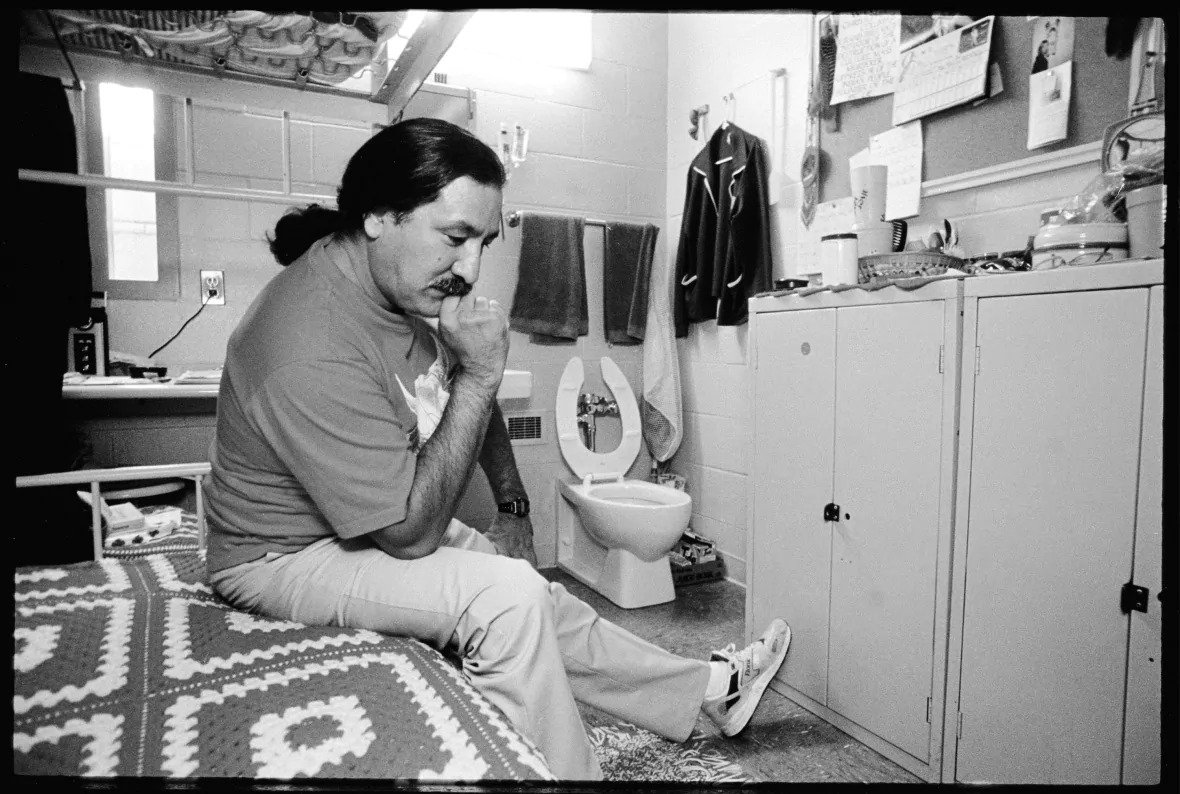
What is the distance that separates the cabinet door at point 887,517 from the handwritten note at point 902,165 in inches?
22.6

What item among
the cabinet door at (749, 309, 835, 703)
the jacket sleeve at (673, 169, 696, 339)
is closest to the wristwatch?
the cabinet door at (749, 309, 835, 703)

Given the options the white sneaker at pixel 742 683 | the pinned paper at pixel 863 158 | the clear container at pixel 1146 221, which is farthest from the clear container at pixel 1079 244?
the white sneaker at pixel 742 683

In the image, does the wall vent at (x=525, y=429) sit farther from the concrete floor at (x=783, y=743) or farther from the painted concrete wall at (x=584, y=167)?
the concrete floor at (x=783, y=743)

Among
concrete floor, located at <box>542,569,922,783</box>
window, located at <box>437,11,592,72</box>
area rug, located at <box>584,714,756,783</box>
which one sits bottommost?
concrete floor, located at <box>542,569,922,783</box>

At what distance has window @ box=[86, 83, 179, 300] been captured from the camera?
2.10 metres

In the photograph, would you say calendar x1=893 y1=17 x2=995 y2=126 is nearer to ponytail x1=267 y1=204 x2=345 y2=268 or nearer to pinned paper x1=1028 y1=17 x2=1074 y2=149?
pinned paper x1=1028 y1=17 x2=1074 y2=149

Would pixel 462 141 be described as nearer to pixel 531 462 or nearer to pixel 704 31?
pixel 531 462

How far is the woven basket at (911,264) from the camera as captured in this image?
1.53 metres

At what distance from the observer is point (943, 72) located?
5.96ft

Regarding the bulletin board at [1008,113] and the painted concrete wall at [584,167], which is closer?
the bulletin board at [1008,113]

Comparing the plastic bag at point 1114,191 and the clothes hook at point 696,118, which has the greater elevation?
the clothes hook at point 696,118

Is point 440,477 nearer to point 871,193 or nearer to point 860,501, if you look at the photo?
point 860,501

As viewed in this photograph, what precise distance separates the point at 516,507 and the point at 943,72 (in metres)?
1.67

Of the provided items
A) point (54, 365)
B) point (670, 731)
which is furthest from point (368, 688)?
point (54, 365)
